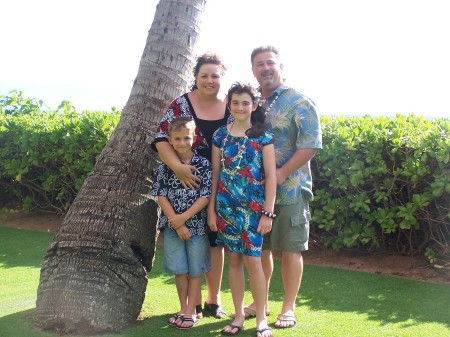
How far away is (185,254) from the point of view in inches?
195

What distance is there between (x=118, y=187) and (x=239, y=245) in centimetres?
122

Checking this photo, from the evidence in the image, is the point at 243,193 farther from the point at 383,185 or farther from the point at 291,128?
the point at 383,185

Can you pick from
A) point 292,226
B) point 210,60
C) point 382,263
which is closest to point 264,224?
point 292,226

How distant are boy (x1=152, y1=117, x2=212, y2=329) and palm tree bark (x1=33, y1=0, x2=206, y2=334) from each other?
0.34m

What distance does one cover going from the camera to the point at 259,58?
488 centimetres

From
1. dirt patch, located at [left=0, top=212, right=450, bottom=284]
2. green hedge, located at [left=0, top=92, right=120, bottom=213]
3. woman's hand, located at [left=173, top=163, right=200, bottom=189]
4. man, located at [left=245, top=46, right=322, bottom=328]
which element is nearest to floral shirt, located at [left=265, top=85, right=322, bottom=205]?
man, located at [left=245, top=46, right=322, bottom=328]

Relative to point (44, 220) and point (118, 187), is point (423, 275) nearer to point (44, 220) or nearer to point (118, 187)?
point (118, 187)

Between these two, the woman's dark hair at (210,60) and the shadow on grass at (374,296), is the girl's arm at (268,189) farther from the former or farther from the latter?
the shadow on grass at (374,296)

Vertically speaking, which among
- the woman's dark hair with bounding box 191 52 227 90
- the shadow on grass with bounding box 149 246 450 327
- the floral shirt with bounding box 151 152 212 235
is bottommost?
the shadow on grass with bounding box 149 246 450 327

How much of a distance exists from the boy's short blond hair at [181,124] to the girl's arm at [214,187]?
0.25 meters

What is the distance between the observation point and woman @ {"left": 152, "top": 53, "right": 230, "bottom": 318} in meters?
4.84

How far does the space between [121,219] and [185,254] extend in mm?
618

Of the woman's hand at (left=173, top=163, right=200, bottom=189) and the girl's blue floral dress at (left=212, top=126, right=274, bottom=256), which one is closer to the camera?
the girl's blue floral dress at (left=212, top=126, right=274, bottom=256)

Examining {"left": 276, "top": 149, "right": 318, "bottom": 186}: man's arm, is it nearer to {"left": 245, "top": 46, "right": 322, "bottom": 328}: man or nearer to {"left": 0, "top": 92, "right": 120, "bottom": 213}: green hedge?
{"left": 245, "top": 46, "right": 322, "bottom": 328}: man
